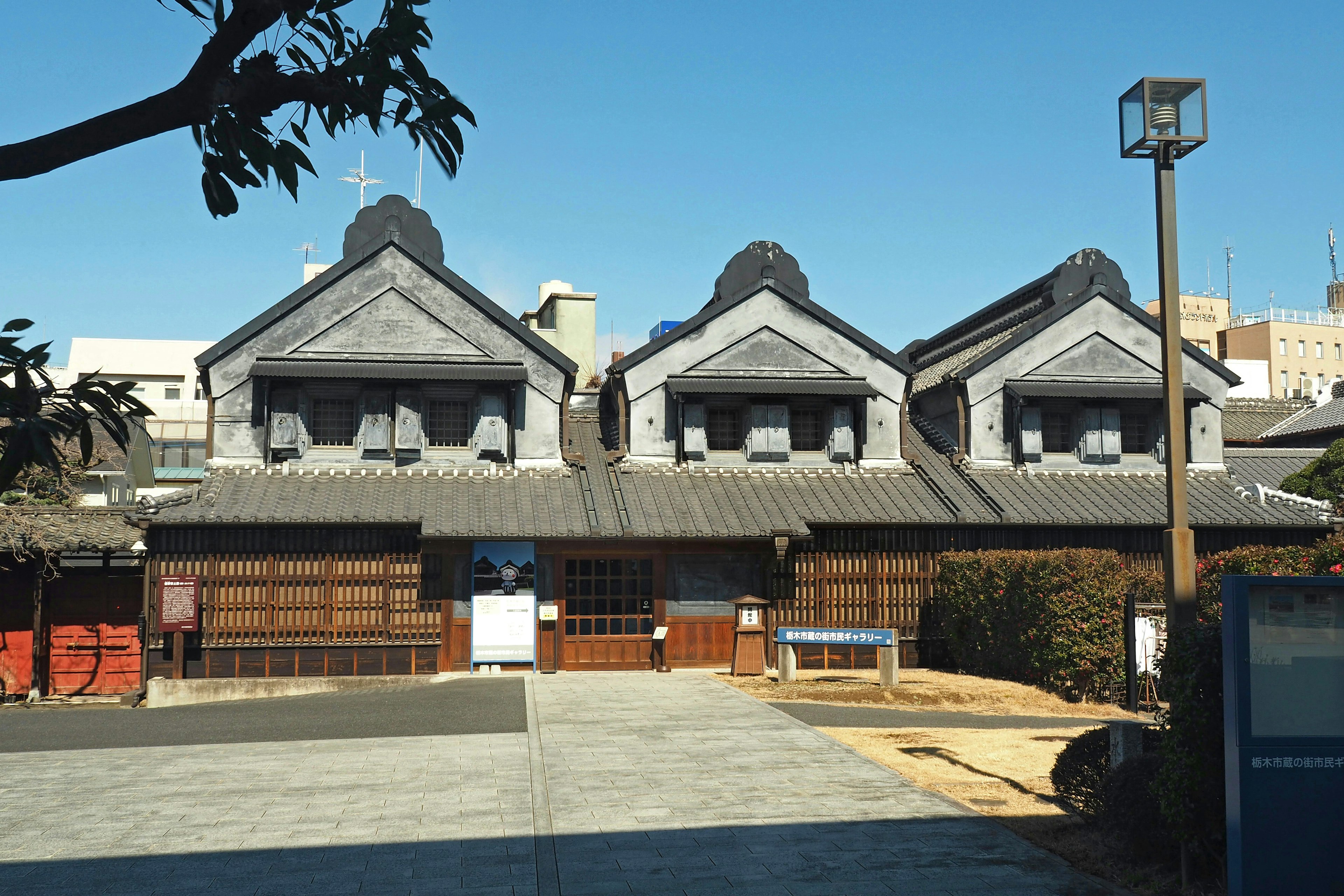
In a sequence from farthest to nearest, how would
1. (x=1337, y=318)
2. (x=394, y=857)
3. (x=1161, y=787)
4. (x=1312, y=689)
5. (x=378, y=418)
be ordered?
(x=1337, y=318), (x=378, y=418), (x=394, y=857), (x=1161, y=787), (x=1312, y=689)

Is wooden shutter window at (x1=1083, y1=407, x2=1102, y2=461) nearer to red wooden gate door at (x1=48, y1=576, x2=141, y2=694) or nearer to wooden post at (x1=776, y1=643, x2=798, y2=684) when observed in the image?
wooden post at (x1=776, y1=643, x2=798, y2=684)

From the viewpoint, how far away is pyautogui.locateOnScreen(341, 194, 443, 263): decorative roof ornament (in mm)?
24688

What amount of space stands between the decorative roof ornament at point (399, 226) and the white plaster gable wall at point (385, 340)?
1054 millimetres

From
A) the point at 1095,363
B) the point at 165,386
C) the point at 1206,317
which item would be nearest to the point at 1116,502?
the point at 1095,363

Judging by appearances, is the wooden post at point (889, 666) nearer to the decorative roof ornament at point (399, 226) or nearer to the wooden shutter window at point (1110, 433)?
the wooden shutter window at point (1110, 433)

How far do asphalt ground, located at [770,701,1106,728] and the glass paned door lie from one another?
558cm

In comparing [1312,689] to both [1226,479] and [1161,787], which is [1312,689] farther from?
[1226,479]

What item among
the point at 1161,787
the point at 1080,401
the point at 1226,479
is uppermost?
the point at 1080,401

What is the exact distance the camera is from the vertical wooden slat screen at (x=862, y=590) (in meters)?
22.9

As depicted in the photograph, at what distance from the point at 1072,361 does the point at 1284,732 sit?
20.5 meters

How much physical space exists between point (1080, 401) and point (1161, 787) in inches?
764

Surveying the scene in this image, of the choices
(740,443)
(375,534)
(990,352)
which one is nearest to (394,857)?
(375,534)

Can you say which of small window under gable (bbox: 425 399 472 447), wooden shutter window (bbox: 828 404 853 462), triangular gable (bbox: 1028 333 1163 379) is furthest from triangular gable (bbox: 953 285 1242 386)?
small window under gable (bbox: 425 399 472 447)

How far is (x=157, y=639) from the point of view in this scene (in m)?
20.9
